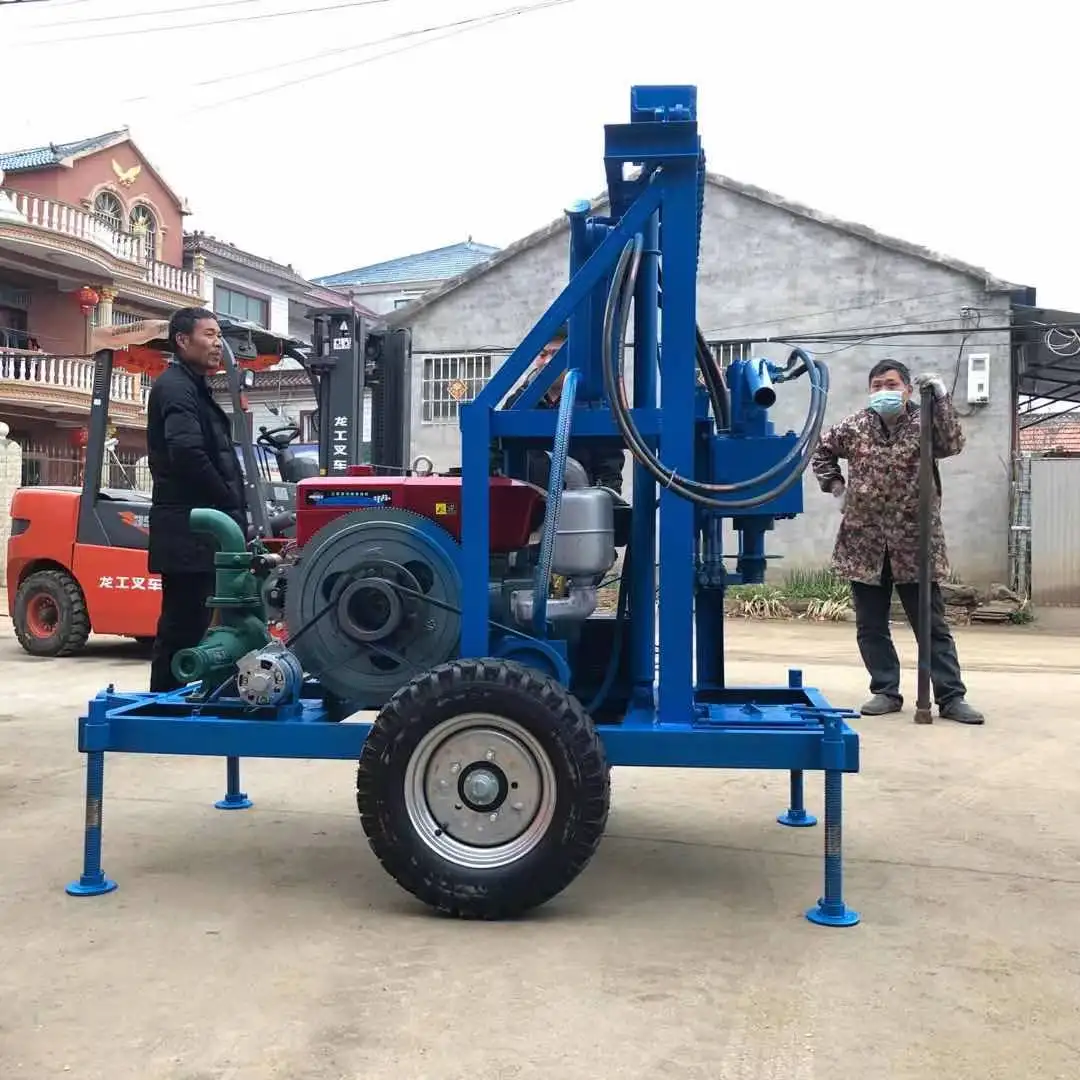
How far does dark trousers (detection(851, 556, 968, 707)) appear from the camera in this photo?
19.5ft

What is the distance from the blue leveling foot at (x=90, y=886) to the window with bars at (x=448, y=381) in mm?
13214

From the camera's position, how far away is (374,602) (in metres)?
3.24

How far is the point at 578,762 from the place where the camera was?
2.80 metres

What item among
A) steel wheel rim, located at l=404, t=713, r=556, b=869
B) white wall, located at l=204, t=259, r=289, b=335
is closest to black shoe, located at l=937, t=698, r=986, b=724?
steel wheel rim, located at l=404, t=713, r=556, b=869

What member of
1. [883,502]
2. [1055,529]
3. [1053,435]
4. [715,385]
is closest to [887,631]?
[883,502]

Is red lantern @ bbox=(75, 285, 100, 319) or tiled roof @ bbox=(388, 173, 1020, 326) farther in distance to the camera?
red lantern @ bbox=(75, 285, 100, 319)

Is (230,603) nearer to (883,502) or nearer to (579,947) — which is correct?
(579,947)

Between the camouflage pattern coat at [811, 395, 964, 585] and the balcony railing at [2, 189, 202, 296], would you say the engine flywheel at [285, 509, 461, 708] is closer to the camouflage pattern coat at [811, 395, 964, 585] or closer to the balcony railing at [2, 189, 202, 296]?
the camouflage pattern coat at [811, 395, 964, 585]

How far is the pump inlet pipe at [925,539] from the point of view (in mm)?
5734

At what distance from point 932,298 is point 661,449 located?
12.0 meters

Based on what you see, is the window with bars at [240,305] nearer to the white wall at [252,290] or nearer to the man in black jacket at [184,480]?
the white wall at [252,290]

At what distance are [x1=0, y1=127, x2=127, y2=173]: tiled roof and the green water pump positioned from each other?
26.0m

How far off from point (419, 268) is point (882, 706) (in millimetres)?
31392

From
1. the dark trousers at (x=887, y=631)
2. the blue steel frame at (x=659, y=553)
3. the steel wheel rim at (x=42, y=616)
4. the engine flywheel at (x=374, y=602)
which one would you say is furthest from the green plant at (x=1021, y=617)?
the engine flywheel at (x=374, y=602)
